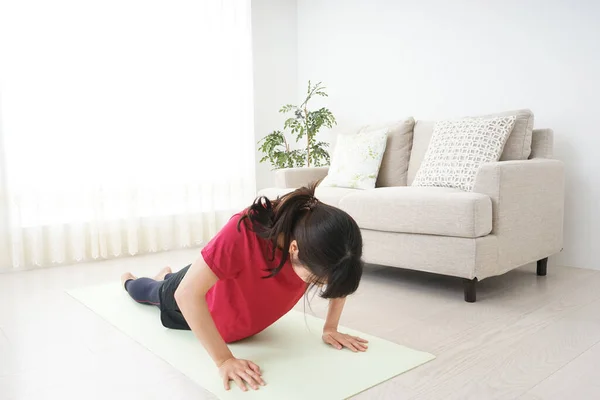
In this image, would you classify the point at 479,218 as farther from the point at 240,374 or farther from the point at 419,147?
the point at 240,374

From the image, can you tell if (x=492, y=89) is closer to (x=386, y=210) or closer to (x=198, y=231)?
(x=386, y=210)

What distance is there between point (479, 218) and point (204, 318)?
1.30 m

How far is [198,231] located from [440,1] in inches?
93.6

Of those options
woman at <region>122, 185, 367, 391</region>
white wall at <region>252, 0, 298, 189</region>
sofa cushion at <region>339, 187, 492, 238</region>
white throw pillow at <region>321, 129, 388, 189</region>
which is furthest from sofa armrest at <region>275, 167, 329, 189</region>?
woman at <region>122, 185, 367, 391</region>

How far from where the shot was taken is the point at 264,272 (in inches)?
58.1

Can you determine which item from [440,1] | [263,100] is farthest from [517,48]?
[263,100]

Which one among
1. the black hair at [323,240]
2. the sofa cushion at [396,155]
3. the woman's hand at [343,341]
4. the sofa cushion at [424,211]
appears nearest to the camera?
the black hair at [323,240]

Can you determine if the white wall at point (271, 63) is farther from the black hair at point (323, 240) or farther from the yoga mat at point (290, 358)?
the black hair at point (323, 240)

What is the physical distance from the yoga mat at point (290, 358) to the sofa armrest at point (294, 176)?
1330 mm

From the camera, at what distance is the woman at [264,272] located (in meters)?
1.22

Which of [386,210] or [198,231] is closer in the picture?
[386,210]

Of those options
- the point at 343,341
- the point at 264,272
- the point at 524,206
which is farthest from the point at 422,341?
the point at 524,206

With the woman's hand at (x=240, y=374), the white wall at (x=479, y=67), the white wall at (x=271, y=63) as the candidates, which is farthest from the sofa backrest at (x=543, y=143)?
the white wall at (x=271, y=63)

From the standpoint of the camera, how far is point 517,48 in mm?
3074
